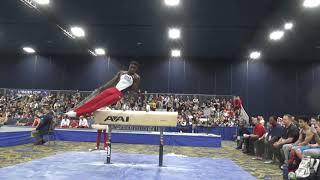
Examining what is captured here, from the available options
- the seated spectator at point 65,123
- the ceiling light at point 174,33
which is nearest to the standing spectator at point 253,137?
the ceiling light at point 174,33

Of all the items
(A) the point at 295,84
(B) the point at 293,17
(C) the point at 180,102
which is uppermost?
(B) the point at 293,17

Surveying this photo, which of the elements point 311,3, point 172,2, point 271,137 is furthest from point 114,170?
point 311,3

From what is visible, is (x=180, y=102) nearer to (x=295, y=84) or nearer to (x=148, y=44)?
(x=148, y=44)

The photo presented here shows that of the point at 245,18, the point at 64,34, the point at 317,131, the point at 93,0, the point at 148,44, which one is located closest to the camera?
the point at 317,131

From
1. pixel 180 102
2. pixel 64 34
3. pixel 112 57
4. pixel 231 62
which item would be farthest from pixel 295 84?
pixel 64 34

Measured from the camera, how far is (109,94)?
6.70 metres

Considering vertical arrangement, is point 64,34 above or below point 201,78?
above

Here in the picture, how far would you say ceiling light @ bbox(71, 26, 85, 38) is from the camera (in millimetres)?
16734

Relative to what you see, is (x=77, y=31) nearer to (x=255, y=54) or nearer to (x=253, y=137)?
(x=253, y=137)

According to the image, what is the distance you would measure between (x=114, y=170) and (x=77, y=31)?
1234 cm

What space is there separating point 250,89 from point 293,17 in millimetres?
9286

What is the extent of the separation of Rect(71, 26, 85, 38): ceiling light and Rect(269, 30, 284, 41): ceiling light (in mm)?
8889

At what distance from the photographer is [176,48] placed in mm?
20406

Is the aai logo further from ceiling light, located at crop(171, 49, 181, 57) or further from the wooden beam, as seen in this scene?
ceiling light, located at crop(171, 49, 181, 57)
